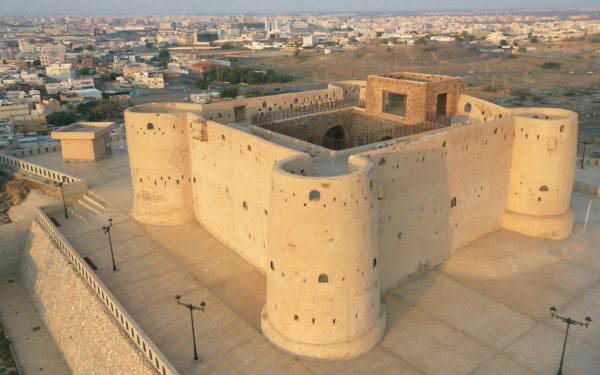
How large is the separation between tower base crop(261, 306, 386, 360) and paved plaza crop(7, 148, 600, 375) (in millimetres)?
278

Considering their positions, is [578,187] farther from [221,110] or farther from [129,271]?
[129,271]

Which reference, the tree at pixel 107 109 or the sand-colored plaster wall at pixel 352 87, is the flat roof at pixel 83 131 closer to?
the sand-colored plaster wall at pixel 352 87

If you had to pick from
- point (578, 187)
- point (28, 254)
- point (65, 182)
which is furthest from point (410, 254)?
point (65, 182)

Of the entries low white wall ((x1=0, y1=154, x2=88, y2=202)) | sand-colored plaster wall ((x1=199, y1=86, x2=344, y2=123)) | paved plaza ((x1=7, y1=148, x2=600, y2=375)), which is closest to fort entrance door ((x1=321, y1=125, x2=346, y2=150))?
sand-colored plaster wall ((x1=199, y1=86, x2=344, y2=123))

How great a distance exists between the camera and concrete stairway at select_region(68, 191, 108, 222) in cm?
3242

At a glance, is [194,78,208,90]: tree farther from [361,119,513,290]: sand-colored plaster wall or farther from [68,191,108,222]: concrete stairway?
[361,119,513,290]: sand-colored plaster wall

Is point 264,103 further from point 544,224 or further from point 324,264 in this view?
point 544,224

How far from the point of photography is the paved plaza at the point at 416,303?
18.1 meters

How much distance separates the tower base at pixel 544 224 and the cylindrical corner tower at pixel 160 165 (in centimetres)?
1896

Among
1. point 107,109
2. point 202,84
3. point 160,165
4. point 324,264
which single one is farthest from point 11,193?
point 202,84

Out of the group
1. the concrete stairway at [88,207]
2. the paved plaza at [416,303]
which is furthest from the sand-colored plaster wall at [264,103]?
the concrete stairway at [88,207]

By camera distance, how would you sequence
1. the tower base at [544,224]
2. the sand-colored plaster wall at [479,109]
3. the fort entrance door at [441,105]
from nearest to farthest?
the tower base at [544,224] → the sand-colored plaster wall at [479,109] → the fort entrance door at [441,105]

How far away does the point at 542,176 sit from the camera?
27.2 m

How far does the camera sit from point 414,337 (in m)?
19.3
